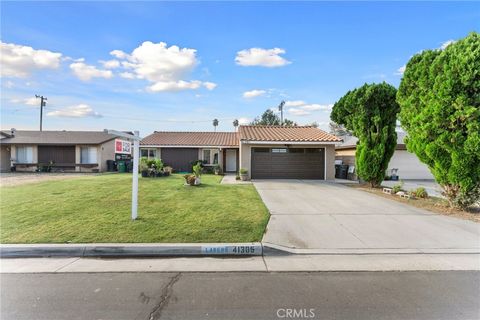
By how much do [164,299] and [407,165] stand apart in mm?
20118

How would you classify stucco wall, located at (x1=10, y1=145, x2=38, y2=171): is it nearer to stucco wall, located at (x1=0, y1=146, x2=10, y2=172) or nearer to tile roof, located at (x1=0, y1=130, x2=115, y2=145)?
tile roof, located at (x1=0, y1=130, x2=115, y2=145)

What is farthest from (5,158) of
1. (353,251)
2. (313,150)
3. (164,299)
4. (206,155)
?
(353,251)

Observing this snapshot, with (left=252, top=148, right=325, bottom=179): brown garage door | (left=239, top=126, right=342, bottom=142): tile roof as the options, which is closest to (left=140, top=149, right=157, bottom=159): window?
(left=239, top=126, right=342, bottom=142): tile roof

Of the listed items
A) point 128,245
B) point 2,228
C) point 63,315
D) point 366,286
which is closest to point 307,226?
point 366,286

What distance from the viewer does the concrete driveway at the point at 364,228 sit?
211 inches

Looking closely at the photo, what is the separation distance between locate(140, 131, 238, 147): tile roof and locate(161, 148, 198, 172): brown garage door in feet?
1.77

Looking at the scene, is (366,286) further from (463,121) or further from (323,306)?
(463,121)

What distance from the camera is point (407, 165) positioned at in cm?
1883

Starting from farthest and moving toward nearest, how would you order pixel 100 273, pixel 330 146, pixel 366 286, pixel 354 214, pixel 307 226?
pixel 330 146
pixel 354 214
pixel 307 226
pixel 100 273
pixel 366 286

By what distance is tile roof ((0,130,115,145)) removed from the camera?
2299 centimetres

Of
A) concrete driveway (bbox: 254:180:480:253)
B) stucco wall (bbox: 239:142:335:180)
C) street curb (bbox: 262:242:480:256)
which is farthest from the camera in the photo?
stucco wall (bbox: 239:142:335:180)

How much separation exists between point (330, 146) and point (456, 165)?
8.94 metres

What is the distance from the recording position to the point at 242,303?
3.32 m

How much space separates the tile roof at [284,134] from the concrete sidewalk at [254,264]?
1198 cm
